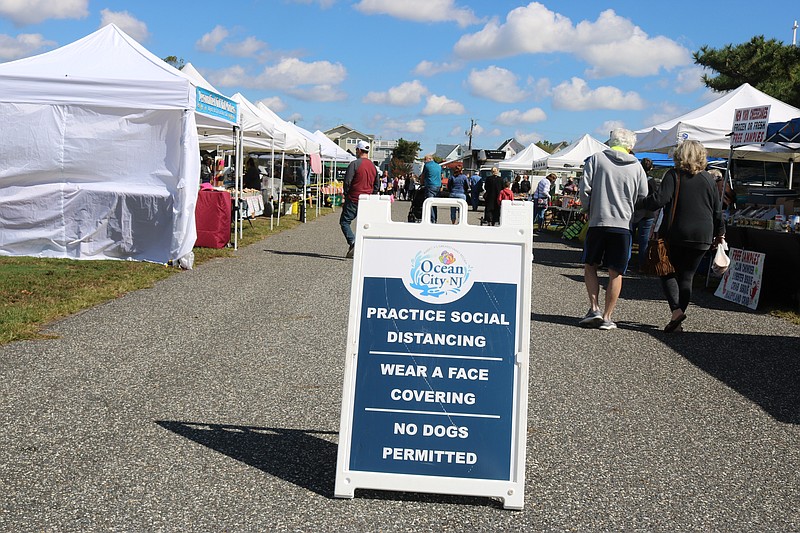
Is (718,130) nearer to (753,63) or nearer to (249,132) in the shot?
(249,132)

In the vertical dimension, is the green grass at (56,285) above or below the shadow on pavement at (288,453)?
above

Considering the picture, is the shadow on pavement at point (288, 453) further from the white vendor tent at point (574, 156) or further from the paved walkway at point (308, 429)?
the white vendor tent at point (574, 156)

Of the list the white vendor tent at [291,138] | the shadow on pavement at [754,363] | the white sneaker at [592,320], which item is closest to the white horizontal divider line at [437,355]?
the shadow on pavement at [754,363]

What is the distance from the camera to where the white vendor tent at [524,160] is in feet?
124

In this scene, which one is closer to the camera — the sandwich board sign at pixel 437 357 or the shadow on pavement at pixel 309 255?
→ the sandwich board sign at pixel 437 357

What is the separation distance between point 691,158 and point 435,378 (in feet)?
→ 17.2

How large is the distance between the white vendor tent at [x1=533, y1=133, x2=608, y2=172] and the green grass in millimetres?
18412

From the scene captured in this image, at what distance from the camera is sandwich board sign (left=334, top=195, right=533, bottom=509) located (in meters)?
3.74

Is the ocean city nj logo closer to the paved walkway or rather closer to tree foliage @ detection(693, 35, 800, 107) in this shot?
the paved walkway

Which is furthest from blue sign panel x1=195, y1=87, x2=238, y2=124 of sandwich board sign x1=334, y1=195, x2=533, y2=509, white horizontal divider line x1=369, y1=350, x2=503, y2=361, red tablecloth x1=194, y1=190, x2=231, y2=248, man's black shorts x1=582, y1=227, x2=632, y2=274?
white horizontal divider line x1=369, y1=350, x2=503, y2=361

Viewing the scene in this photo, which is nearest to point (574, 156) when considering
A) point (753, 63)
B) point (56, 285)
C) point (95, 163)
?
point (753, 63)

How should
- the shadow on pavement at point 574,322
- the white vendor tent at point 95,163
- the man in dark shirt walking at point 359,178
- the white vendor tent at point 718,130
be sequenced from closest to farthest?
the shadow on pavement at point 574,322 → the white vendor tent at point 95,163 → the man in dark shirt walking at point 359,178 → the white vendor tent at point 718,130

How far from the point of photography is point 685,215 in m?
8.00

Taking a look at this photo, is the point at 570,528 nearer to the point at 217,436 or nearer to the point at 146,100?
the point at 217,436
